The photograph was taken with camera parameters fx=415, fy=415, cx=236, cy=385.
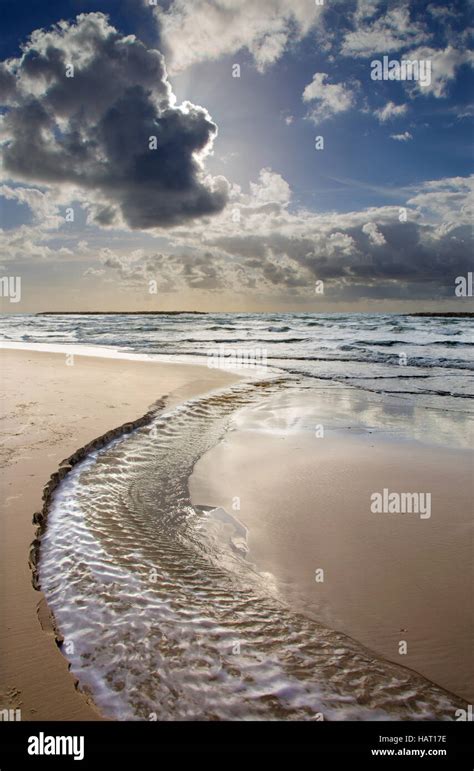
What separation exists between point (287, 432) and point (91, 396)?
457cm

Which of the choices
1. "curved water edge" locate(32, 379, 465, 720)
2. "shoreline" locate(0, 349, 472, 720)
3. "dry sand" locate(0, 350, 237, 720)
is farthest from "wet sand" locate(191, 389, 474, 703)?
"dry sand" locate(0, 350, 237, 720)

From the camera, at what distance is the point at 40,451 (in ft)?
18.3

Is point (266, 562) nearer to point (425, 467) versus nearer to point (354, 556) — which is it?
point (354, 556)

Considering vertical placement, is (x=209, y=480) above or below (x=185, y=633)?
above

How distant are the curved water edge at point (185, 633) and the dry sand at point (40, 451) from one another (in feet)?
0.43

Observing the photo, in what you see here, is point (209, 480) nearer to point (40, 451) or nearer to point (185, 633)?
point (40, 451)

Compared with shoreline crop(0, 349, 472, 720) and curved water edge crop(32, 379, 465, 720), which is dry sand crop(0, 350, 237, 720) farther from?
curved water edge crop(32, 379, 465, 720)

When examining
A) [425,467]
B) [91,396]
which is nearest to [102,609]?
[425,467]

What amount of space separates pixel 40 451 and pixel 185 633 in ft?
12.2

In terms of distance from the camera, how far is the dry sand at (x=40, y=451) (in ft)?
7.43

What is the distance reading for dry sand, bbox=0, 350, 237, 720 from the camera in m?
2.26

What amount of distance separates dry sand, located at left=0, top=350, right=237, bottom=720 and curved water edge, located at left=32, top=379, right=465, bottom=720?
13cm

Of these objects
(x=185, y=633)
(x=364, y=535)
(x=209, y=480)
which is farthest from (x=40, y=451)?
(x=364, y=535)
